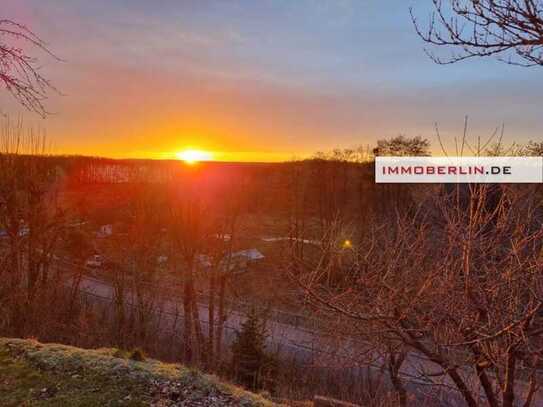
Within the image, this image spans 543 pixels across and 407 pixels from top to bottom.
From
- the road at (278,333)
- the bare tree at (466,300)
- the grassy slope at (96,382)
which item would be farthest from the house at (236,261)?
the bare tree at (466,300)

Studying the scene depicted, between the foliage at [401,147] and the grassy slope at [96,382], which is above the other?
the foliage at [401,147]

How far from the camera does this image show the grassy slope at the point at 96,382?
3.43 meters

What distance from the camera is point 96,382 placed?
12.1ft

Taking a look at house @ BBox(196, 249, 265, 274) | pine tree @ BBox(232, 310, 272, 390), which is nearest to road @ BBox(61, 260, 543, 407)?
pine tree @ BBox(232, 310, 272, 390)

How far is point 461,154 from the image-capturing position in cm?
409

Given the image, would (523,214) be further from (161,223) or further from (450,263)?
(161,223)

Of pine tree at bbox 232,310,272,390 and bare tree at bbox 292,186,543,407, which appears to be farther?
pine tree at bbox 232,310,272,390

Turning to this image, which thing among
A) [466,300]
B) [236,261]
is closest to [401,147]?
[236,261]

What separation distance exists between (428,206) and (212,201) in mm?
7439

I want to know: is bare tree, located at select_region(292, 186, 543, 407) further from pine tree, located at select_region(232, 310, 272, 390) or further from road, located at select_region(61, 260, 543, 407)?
pine tree, located at select_region(232, 310, 272, 390)

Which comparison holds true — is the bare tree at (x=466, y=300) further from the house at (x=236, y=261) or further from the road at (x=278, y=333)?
the house at (x=236, y=261)

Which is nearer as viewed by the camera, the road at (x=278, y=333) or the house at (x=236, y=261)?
the road at (x=278, y=333)

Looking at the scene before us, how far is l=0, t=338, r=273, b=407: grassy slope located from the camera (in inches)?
135

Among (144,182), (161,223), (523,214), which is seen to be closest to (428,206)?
(523,214)
